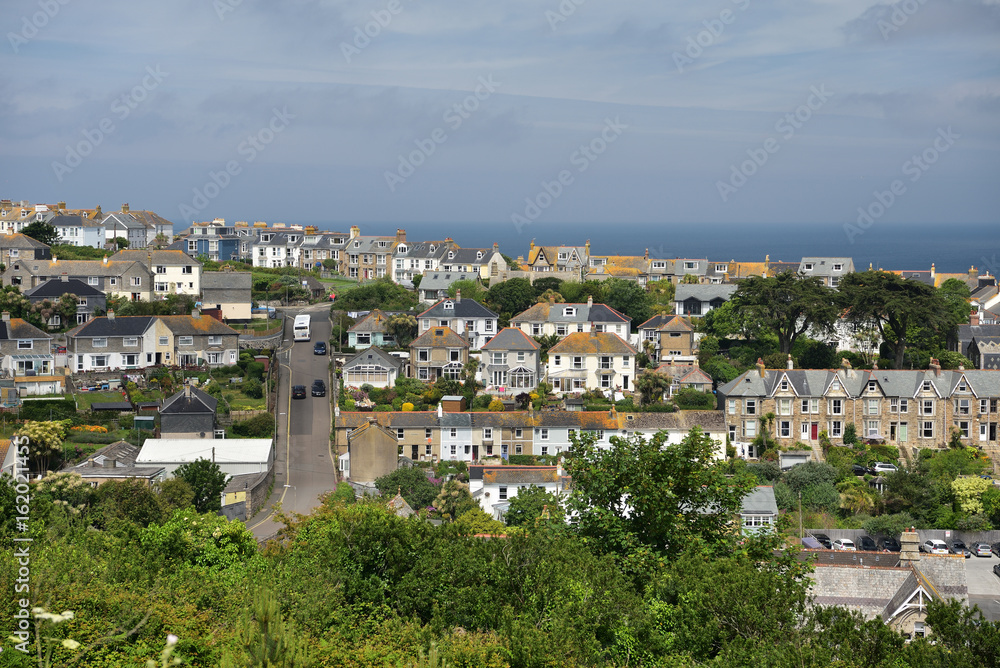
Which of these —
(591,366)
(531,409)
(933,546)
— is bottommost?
(933,546)

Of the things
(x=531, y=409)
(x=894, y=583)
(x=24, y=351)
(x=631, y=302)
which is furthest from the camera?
(x=631, y=302)

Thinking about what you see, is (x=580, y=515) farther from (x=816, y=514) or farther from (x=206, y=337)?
(x=206, y=337)

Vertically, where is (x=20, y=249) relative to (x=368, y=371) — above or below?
above

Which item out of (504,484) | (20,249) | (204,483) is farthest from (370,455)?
(20,249)

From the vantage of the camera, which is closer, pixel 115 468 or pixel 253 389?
pixel 115 468

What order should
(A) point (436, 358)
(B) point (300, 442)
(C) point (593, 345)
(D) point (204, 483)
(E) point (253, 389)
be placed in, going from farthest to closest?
(A) point (436, 358) < (C) point (593, 345) < (E) point (253, 389) < (B) point (300, 442) < (D) point (204, 483)

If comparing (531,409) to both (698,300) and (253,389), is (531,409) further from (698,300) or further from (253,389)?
(698,300)

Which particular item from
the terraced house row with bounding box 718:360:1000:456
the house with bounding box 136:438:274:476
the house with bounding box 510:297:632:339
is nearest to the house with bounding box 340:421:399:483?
the house with bounding box 136:438:274:476

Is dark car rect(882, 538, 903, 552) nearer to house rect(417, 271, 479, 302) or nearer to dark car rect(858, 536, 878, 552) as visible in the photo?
dark car rect(858, 536, 878, 552)
